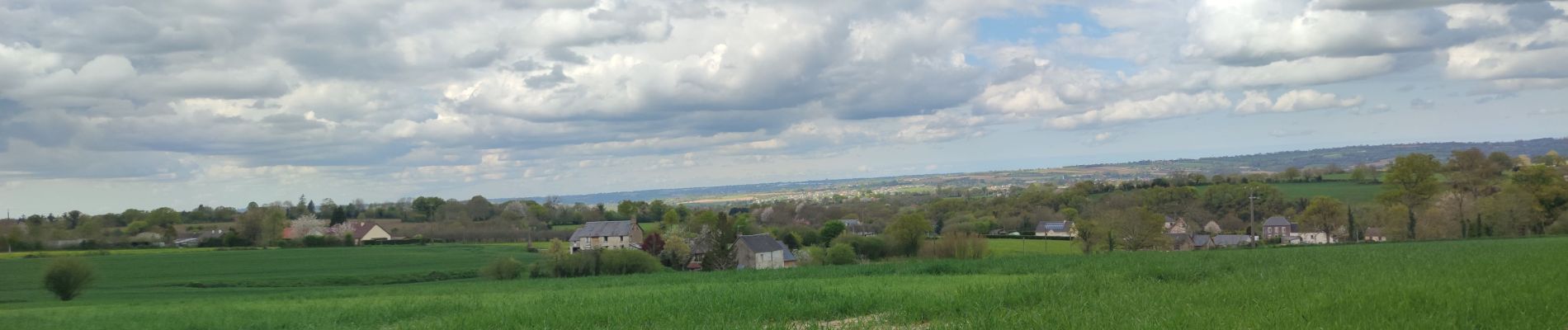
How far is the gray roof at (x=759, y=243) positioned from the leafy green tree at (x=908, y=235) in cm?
989

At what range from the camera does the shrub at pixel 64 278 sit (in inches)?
1785

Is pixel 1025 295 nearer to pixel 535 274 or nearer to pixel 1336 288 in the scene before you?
pixel 1336 288

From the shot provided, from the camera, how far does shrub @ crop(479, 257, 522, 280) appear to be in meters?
57.4

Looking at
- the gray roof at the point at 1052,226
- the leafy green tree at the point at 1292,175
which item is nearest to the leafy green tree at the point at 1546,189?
the gray roof at the point at 1052,226

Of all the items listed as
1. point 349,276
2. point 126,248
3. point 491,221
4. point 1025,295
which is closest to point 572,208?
point 491,221

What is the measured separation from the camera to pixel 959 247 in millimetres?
64750

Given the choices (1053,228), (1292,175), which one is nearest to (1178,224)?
(1053,228)

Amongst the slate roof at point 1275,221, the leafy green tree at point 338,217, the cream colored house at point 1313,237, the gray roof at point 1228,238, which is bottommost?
the cream colored house at point 1313,237

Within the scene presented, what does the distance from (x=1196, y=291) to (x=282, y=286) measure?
55.6m

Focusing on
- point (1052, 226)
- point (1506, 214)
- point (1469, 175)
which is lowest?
point (1052, 226)

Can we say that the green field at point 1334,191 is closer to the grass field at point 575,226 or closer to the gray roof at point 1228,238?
the gray roof at point 1228,238

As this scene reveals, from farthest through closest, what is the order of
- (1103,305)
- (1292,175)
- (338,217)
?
(1292,175) → (338,217) → (1103,305)

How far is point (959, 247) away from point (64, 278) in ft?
162

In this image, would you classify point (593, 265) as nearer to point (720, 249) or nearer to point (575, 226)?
point (720, 249)
